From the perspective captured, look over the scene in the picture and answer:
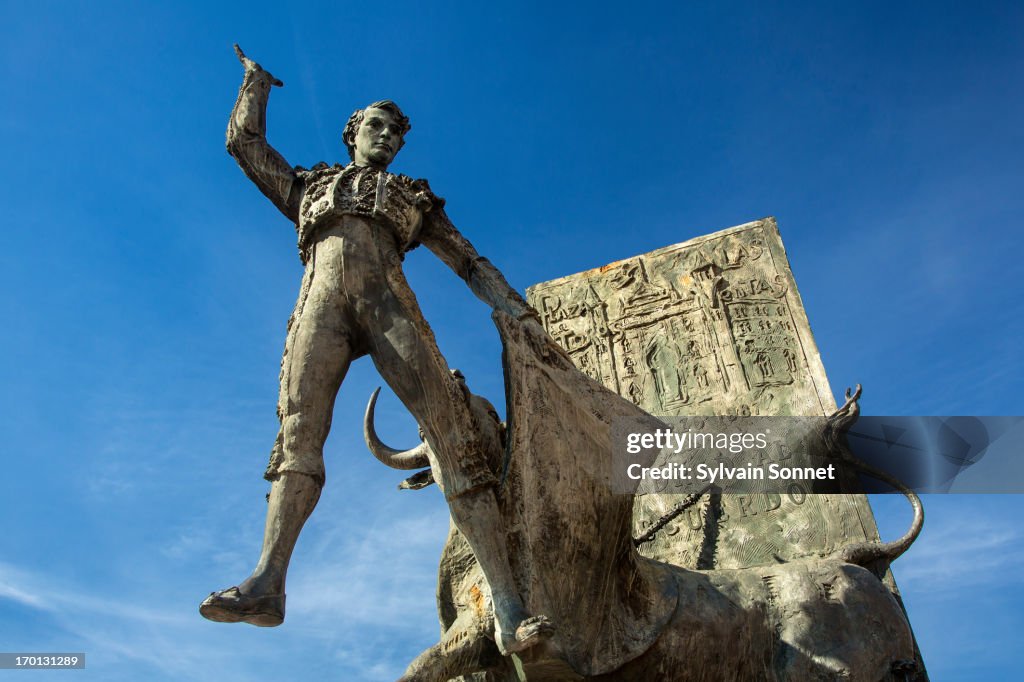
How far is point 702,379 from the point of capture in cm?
589

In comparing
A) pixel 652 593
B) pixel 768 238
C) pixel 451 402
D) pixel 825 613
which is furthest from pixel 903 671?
pixel 768 238

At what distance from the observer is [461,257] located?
4.18 meters

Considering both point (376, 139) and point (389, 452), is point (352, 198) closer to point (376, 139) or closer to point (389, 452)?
point (376, 139)

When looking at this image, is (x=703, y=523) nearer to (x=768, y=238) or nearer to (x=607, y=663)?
(x=607, y=663)

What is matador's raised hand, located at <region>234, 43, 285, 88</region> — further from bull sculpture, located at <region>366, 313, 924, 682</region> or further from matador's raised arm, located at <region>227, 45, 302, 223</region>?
bull sculpture, located at <region>366, 313, 924, 682</region>

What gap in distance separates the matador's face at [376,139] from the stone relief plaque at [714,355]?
260 centimetres

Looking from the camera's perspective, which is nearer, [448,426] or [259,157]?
[448,426]

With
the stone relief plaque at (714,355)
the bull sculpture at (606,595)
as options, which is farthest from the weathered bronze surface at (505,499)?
the stone relief plaque at (714,355)

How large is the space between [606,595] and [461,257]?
1.77 m

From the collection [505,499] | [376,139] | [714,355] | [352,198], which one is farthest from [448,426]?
[714,355]

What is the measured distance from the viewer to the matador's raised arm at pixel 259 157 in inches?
160

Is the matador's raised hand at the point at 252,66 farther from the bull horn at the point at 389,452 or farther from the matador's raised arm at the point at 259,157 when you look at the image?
the bull horn at the point at 389,452

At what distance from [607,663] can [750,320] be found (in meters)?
3.24

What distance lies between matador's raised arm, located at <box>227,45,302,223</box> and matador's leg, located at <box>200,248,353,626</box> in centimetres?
57
